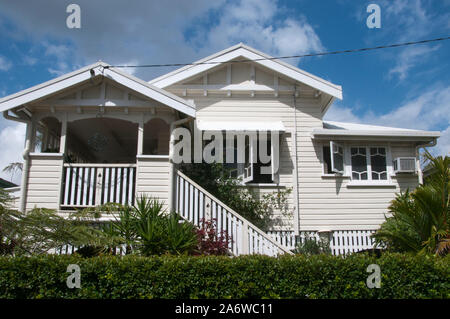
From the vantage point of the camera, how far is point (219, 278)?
559cm

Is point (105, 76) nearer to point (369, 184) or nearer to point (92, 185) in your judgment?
point (92, 185)

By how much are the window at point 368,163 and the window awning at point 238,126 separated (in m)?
2.76

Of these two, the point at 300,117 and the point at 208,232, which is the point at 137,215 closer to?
the point at 208,232

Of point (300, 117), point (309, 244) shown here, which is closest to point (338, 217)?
point (309, 244)

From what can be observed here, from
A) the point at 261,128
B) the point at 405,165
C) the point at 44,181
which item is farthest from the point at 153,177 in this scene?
the point at 405,165

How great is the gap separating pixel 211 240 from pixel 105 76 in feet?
15.7

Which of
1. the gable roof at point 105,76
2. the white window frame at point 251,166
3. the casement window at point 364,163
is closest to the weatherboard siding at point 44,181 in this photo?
the gable roof at point 105,76

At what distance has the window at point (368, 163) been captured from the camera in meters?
12.1

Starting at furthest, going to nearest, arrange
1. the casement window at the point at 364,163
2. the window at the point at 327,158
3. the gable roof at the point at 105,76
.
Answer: the window at the point at 327,158, the casement window at the point at 364,163, the gable roof at the point at 105,76

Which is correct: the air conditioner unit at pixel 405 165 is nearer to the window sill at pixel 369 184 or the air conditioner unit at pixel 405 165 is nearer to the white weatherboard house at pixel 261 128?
the white weatherboard house at pixel 261 128

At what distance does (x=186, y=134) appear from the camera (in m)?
11.2

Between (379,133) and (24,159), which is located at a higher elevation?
(379,133)
